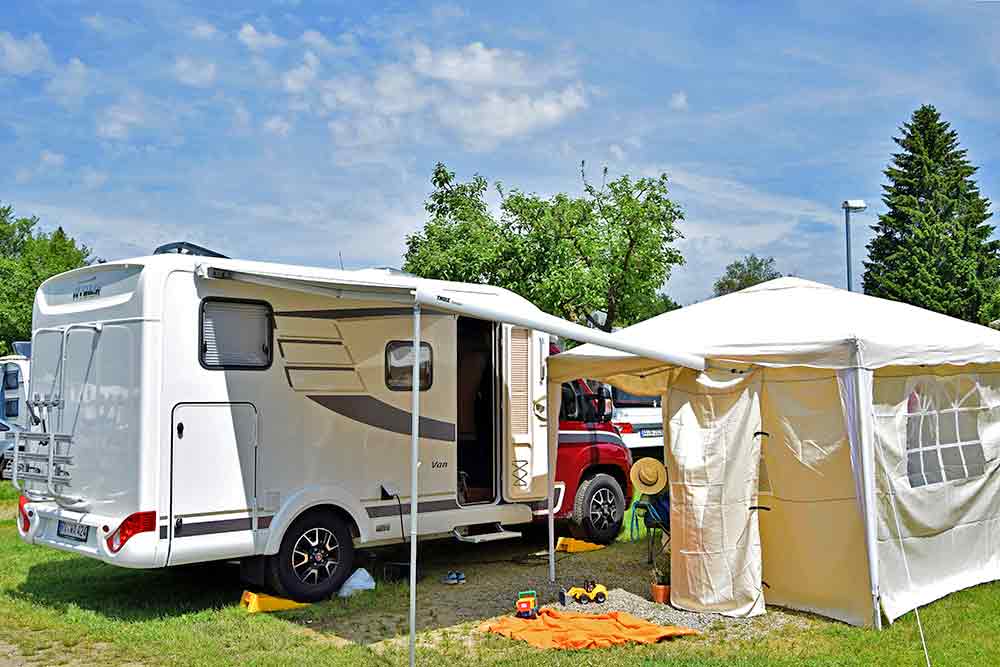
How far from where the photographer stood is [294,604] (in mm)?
7805

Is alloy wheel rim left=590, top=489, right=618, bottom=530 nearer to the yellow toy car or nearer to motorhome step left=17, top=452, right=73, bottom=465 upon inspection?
the yellow toy car

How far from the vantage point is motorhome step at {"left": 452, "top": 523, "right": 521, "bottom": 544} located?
9.05 metres

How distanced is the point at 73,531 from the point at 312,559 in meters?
1.84

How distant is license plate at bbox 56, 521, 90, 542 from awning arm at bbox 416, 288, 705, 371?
335 centimetres

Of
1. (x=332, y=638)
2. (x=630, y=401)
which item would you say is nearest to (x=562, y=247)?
(x=630, y=401)

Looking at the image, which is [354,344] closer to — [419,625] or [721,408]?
[419,625]

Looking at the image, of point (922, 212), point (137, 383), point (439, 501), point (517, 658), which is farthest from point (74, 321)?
point (922, 212)

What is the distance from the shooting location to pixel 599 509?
10.6m

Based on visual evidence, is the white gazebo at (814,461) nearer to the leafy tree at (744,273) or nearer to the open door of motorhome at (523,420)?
the open door of motorhome at (523,420)

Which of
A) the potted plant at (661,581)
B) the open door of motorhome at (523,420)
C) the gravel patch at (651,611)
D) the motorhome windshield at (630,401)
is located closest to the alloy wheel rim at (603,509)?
the open door of motorhome at (523,420)

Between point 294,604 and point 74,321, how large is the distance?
2903 mm

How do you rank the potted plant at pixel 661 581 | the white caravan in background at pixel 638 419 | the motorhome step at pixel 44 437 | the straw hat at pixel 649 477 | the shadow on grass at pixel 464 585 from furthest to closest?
the white caravan in background at pixel 638 419 → the straw hat at pixel 649 477 → the potted plant at pixel 661 581 → the motorhome step at pixel 44 437 → the shadow on grass at pixel 464 585

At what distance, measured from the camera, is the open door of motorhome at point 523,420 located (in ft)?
31.3

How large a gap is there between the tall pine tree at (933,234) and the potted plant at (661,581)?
30.2m
